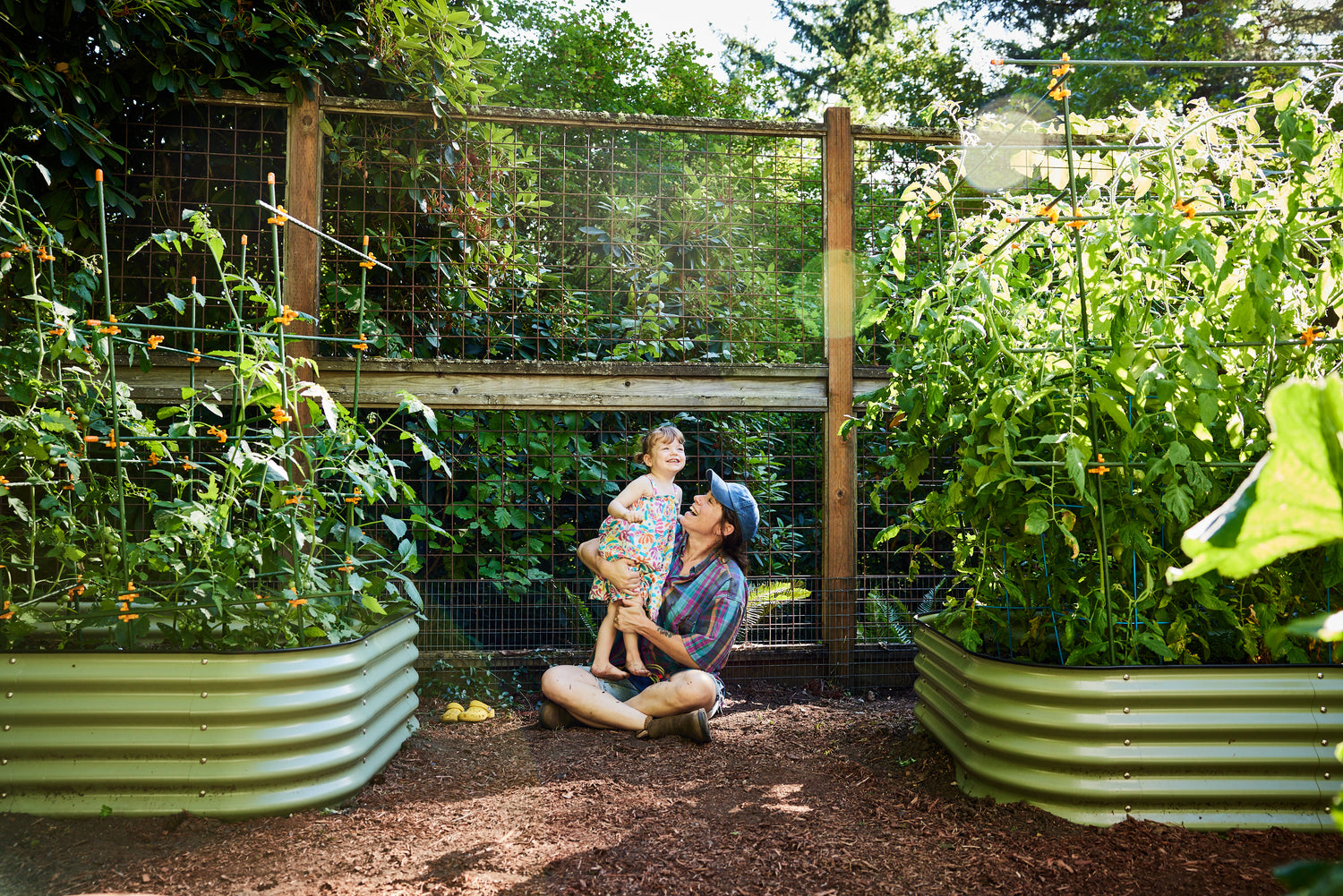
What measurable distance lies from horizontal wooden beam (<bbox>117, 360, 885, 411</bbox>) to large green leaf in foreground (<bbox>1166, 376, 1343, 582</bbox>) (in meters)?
3.59

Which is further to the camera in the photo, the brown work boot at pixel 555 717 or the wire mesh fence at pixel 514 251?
the wire mesh fence at pixel 514 251

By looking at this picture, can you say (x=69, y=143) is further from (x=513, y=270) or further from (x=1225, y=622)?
(x=1225, y=622)

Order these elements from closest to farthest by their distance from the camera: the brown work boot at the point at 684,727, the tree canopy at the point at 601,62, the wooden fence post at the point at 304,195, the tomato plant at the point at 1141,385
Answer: the tomato plant at the point at 1141,385, the brown work boot at the point at 684,727, the wooden fence post at the point at 304,195, the tree canopy at the point at 601,62

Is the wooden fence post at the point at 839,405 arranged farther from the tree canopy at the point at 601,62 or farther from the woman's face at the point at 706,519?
the tree canopy at the point at 601,62

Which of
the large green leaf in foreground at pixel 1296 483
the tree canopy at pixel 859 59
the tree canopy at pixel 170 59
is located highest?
the tree canopy at pixel 859 59

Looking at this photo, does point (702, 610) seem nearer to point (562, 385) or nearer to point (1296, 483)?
point (562, 385)

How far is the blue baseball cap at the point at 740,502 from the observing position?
3609 millimetres

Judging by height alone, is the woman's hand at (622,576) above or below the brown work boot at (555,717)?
above

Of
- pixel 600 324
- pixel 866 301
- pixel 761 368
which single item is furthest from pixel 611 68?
pixel 866 301

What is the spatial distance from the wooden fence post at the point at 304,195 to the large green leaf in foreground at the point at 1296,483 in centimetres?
393

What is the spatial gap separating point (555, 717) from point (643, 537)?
31.2 inches

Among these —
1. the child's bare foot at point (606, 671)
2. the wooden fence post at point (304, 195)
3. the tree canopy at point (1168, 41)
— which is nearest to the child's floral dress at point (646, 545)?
the child's bare foot at point (606, 671)

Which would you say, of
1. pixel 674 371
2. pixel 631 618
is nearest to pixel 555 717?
pixel 631 618

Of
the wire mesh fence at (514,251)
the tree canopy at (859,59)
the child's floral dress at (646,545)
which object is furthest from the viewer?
the tree canopy at (859,59)
